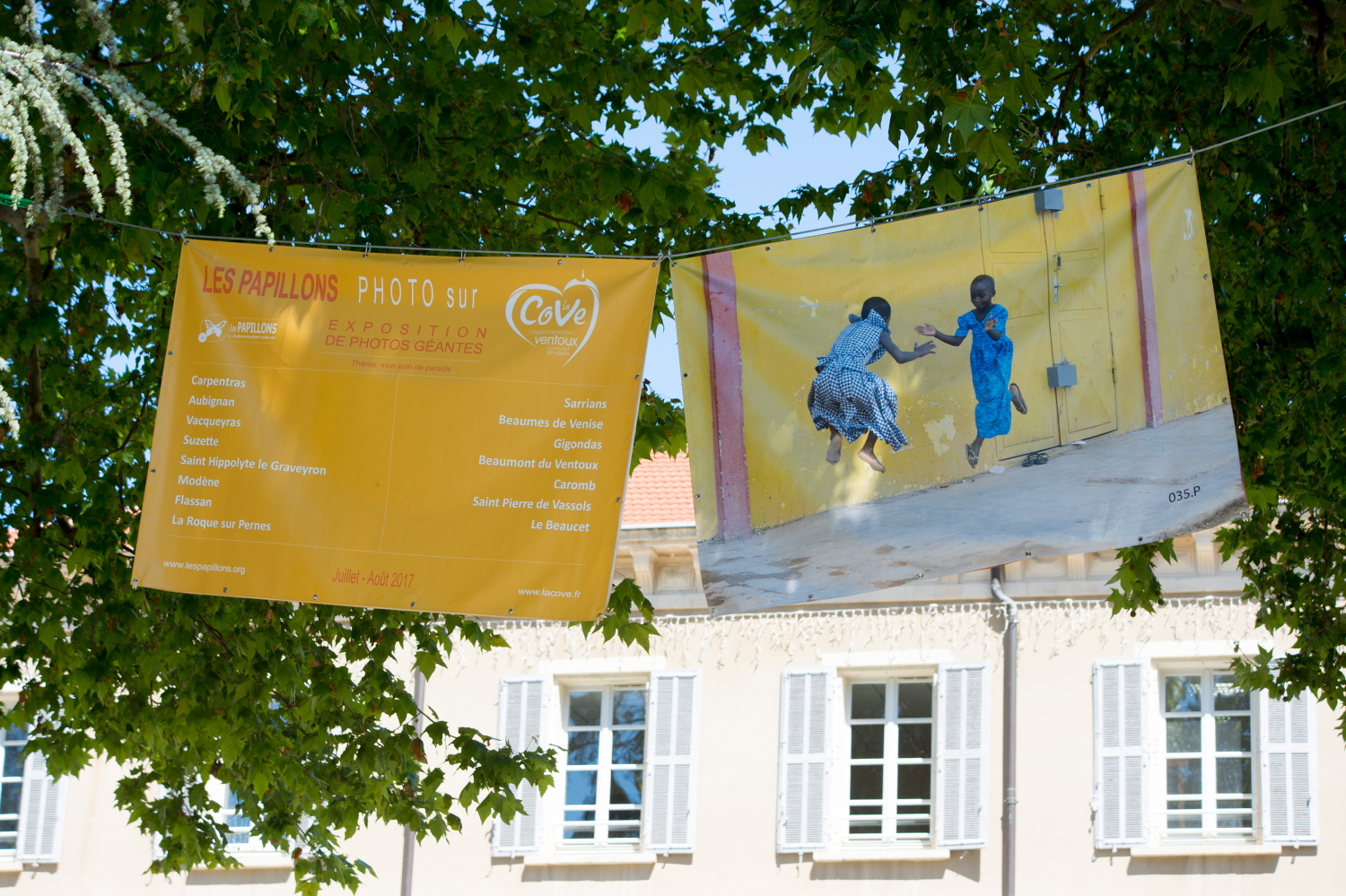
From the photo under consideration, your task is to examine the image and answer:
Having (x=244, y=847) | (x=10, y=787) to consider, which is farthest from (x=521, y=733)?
(x=10, y=787)

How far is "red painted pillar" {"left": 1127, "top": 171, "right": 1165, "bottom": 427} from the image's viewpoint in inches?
200

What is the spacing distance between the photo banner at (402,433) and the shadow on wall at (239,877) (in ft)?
36.2

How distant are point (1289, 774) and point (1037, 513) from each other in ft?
32.9

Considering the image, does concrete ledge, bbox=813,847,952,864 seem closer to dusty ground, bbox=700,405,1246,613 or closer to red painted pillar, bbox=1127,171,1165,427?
dusty ground, bbox=700,405,1246,613

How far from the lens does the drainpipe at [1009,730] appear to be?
14.2 m

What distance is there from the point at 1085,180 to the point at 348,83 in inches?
155

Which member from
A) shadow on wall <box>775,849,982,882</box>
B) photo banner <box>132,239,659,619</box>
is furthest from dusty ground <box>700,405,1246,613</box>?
shadow on wall <box>775,849,982,882</box>

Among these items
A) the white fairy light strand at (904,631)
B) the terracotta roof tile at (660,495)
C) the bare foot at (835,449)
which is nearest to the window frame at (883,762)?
the white fairy light strand at (904,631)

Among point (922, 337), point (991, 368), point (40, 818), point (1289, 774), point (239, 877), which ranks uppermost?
point (922, 337)

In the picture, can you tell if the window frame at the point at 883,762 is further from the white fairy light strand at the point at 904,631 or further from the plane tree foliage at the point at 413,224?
the plane tree foliage at the point at 413,224

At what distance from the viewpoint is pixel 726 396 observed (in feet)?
17.4

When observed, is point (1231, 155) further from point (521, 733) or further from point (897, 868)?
point (521, 733)

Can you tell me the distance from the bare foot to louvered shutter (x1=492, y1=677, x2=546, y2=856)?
10632 mm

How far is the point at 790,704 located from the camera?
15.1 m
